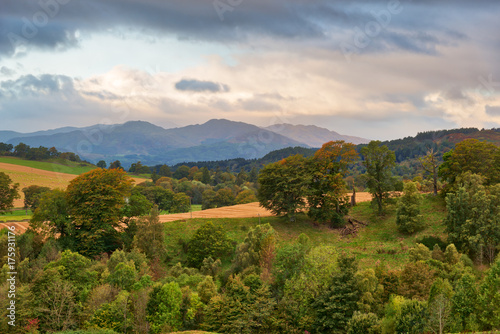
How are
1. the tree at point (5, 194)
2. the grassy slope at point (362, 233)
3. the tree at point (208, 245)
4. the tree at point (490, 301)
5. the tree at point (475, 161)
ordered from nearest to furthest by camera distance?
1. the tree at point (490, 301)
2. the grassy slope at point (362, 233)
3. the tree at point (208, 245)
4. the tree at point (475, 161)
5. the tree at point (5, 194)

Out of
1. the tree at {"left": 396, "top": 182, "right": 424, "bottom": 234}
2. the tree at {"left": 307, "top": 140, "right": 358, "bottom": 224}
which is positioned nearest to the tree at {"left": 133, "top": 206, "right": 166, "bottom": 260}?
the tree at {"left": 307, "top": 140, "right": 358, "bottom": 224}

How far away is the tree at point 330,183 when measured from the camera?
48812 millimetres

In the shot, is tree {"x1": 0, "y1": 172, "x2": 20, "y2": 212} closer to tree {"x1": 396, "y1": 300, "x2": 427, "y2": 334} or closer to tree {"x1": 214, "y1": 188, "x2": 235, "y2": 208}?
tree {"x1": 396, "y1": 300, "x2": 427, "y2": 334}

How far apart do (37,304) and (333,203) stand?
3791cm

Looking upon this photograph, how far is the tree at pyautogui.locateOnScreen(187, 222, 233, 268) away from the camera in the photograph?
139 feet

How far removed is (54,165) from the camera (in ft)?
439

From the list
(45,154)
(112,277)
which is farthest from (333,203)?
(45,154)

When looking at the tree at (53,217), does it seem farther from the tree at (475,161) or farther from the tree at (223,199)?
the tree at (223,199)

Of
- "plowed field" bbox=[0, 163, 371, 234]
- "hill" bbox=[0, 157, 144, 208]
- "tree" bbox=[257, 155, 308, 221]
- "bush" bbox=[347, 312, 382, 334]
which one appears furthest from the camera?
"hill" bbox=[0, 157, 144, 208]

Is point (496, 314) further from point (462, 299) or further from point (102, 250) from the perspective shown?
point (102, 250)

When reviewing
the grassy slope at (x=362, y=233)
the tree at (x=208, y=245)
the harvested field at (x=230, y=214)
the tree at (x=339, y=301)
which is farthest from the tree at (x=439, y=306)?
the harvested field at (x=230, y=214)

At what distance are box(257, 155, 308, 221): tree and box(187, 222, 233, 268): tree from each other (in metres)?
9.36

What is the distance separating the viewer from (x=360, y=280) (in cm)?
2552

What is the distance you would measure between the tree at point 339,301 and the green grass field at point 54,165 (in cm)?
12758
